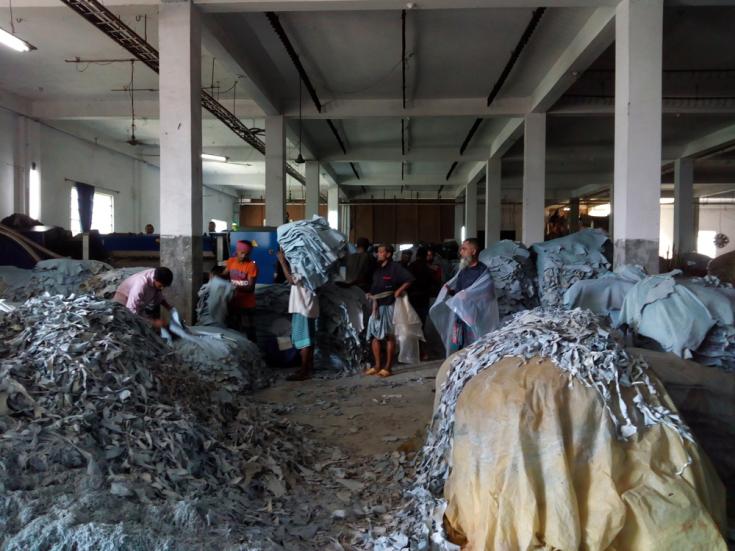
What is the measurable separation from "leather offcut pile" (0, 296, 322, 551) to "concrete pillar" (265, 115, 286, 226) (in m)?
7.64

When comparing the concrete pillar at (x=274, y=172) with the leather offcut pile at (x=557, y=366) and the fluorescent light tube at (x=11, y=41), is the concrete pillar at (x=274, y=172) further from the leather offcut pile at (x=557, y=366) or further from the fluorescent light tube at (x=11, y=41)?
the leather offcut pile at (x=557, y=366)

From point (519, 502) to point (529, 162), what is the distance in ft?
32.5

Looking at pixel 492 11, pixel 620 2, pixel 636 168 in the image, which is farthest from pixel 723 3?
pixel 492 11

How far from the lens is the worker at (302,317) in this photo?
5.92 meters

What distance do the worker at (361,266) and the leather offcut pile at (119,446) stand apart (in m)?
3.93

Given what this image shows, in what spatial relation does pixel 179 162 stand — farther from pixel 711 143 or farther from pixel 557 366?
pixel 711 143

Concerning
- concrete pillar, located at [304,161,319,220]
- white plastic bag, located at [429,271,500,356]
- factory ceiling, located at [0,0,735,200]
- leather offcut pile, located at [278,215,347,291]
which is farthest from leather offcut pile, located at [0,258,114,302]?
concrete pillar, located at [304,161,319,220]

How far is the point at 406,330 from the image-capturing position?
6562 mm

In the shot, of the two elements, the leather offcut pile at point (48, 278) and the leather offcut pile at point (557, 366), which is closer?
the leather offcut pile at point (557, 366)

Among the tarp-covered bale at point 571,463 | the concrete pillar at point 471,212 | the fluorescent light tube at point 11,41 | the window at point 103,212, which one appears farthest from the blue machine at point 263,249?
the concrete pillar at point 471,212

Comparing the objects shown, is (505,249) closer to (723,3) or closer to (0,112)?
(723,3)

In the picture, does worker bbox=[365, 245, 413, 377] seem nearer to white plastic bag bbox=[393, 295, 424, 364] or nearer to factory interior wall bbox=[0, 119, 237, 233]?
white plastic bag bbox=[393, 295, 424, 364]

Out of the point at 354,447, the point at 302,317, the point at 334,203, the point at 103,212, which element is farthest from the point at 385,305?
the point at 334,203

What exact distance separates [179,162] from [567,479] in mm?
5823
